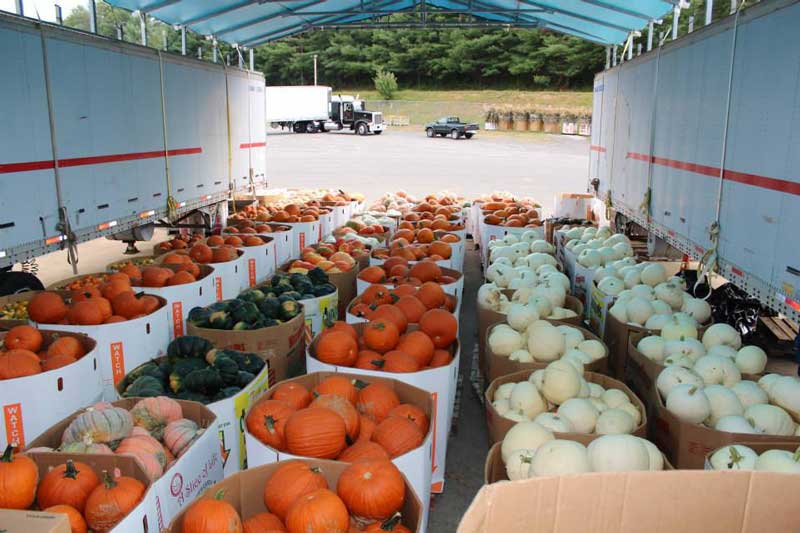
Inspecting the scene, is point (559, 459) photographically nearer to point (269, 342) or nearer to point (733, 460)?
point (733, 460)

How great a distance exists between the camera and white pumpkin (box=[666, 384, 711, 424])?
12.0ft

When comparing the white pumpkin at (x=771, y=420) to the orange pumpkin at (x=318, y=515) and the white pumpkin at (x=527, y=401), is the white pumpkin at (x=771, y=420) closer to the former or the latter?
the white pumpkin at (x=527, y=401)

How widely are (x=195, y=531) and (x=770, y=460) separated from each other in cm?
240

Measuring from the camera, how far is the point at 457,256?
841cm

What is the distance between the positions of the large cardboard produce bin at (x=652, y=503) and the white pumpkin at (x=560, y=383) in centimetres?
236

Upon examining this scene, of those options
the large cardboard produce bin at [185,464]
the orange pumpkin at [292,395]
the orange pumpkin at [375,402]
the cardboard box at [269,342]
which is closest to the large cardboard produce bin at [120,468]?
the large cardboard produce bin at [185,464]

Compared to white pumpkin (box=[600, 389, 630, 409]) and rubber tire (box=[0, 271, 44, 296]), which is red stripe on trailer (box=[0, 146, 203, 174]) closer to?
rubber tire (box=[0, 271, 44, 296])

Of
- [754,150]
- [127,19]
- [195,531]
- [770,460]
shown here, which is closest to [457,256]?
[754,150]

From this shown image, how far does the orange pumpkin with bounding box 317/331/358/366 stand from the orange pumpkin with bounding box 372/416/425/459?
3.16 ft

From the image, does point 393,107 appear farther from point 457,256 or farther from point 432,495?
point 432,495

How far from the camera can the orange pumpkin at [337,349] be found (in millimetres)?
4426

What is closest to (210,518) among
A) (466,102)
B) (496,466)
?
(496,466)

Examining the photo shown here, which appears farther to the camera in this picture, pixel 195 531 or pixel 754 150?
pixel 754 150

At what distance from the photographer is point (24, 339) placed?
4.26 metres
